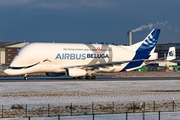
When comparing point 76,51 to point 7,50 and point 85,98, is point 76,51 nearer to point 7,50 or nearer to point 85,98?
point 85,98

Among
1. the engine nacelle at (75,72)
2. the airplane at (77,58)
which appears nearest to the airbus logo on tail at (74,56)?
the airplane at (77,58)

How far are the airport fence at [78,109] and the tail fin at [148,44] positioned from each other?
1466 inches

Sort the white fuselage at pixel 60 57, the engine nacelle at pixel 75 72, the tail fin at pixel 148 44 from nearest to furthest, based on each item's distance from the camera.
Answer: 1. the white fuselage at pixel 60 57
2. the engine nacelle at pixel 75 72
3. the tail fin at pixel 148 44

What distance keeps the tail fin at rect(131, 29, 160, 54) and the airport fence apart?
3723cm

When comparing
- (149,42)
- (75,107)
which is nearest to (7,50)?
(149,42)

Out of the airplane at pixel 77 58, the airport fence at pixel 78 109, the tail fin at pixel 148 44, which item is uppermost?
the tail fin at pixel 148 44

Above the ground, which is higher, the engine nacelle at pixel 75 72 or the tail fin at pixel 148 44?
the tail fin at pixel 148 44

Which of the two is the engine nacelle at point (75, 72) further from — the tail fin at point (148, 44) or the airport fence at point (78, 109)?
the airport fence at point (78, 109)

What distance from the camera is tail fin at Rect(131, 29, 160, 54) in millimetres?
70312

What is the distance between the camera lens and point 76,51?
63.5 metres

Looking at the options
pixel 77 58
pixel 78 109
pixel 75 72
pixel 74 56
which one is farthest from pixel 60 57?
pixel 78 109

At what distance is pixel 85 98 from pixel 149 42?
119 feet

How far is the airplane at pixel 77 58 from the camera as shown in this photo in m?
59.3

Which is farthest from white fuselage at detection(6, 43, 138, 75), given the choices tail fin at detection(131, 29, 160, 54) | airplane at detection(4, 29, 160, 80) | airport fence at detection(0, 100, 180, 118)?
airport fence at detection(0, 100, 180, 118)
